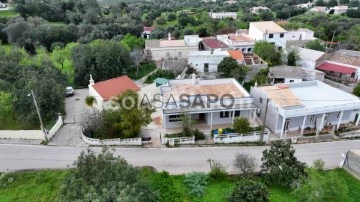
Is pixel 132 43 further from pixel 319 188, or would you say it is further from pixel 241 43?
pixel 319 188

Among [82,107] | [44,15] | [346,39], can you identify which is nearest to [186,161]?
[82,107]

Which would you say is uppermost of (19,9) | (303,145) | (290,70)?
(19,9)

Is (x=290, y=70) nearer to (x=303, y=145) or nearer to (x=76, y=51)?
(x=303, y=145)

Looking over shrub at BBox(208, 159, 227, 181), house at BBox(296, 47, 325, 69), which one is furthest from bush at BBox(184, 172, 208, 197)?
house at BBox(296, 47, 325, 69)

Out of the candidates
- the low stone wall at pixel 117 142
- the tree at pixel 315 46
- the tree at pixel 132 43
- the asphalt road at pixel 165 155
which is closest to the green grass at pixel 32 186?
the asphalt road at pixel 165 155

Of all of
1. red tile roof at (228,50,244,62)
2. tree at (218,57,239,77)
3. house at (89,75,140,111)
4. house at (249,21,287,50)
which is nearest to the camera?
house at (89,75,140,111)

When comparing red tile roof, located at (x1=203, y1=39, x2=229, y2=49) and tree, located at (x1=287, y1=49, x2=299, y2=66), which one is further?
red tile roof, located at (x1=203, y1=39, x2=229, y2=49)

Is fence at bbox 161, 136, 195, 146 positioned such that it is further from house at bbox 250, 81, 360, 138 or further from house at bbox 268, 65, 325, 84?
house at bbox 268, 65, 325, 84
